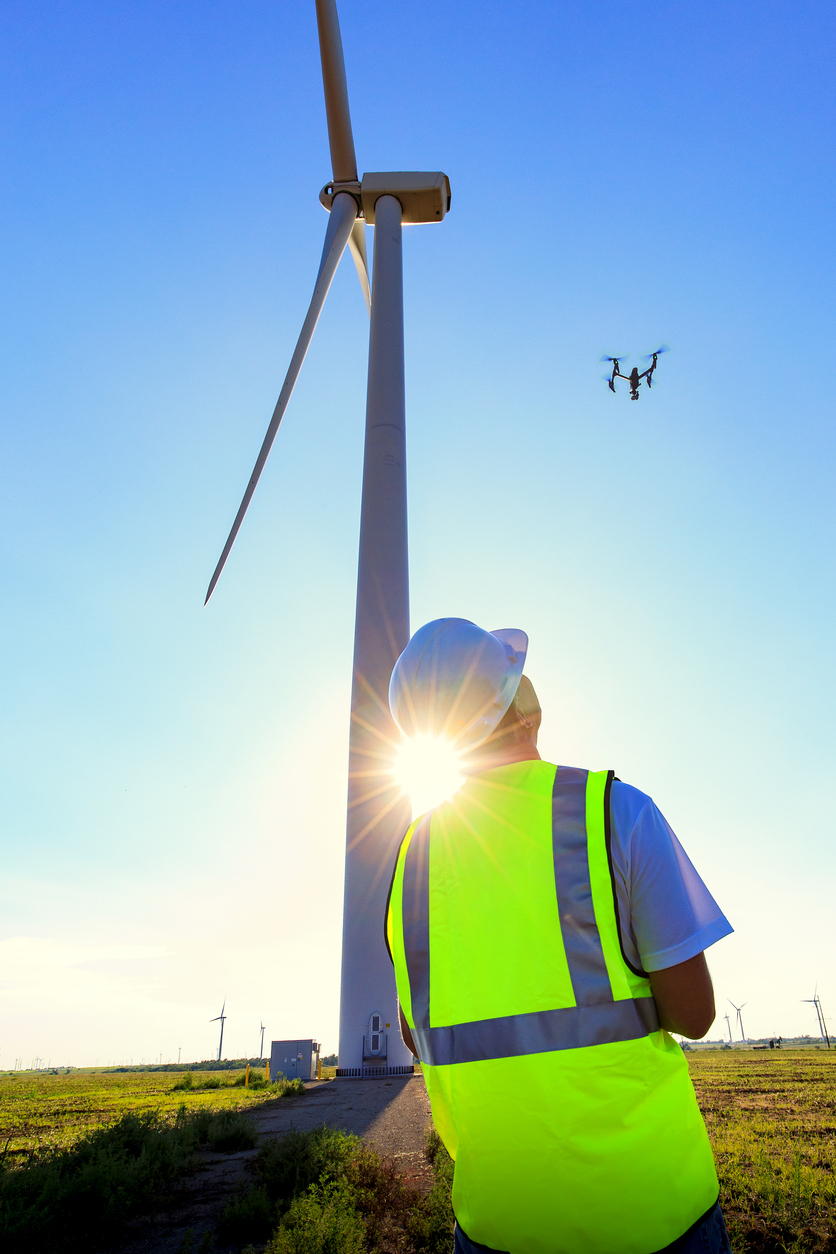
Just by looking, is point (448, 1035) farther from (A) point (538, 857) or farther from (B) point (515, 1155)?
(A) point (538, 857)

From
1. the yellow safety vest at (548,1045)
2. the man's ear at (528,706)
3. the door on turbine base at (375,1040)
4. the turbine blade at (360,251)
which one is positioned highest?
the turbine blade at (360,251)

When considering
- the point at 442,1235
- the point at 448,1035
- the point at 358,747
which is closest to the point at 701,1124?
the point at 448,1035

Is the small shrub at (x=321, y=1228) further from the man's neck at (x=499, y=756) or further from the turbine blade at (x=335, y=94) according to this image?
the turbine blade at (x=335, y=94)

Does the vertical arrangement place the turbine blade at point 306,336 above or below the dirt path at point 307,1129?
above

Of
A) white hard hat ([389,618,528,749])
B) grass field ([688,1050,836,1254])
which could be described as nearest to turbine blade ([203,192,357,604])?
grass field ([688,1050,836,1254])

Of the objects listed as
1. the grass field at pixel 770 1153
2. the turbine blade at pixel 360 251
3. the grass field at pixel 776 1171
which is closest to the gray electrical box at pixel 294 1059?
the grass field at pixel 770 1153

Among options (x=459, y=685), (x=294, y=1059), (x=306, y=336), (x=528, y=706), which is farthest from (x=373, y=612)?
(x=459, y=685)
